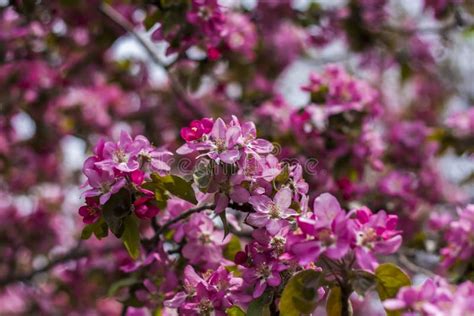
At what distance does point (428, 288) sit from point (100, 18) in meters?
3.30

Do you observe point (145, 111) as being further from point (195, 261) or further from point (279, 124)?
point (195, 261)

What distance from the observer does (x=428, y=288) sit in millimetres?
1689

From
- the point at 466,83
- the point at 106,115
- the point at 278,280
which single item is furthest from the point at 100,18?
the point at 466,83

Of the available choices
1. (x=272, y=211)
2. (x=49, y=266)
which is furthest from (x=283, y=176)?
(x=49, y=266)

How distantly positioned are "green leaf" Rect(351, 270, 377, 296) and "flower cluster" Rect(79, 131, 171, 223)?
2.05 feet

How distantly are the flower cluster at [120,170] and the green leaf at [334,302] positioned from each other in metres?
0.57

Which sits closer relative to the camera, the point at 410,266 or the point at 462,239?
the point at 462,239

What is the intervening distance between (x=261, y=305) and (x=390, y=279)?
14.1 inches

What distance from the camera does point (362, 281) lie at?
6.02 ft

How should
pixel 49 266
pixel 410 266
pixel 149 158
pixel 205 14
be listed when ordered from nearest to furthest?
pixel 149 158, pixel 205 14, pixel 410 266, pixel 49 266

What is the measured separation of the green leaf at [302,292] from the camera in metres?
1.85

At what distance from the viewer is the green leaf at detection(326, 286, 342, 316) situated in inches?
75.1

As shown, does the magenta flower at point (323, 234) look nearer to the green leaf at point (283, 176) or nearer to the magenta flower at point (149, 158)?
the green leaf at point (283, 176)

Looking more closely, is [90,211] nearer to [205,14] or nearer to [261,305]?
[261,305]
